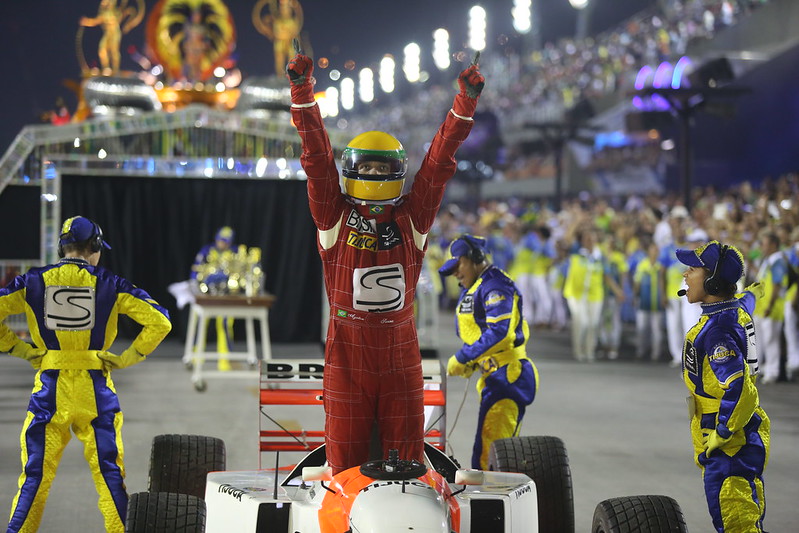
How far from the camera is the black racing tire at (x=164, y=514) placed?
171 inches

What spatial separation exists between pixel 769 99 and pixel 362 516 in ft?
63.0

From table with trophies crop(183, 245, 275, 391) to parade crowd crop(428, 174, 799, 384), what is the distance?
3.67 metres

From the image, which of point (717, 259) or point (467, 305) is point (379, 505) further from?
point (467, 305)

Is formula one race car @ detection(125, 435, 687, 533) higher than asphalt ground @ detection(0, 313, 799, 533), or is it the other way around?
formula one race car @ detection(125, 435, 687, 533)

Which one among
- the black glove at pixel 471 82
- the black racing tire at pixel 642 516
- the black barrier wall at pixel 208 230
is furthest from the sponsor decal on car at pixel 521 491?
the black barrier wall at pixel 208 230

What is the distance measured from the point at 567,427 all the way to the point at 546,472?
13.7 feet

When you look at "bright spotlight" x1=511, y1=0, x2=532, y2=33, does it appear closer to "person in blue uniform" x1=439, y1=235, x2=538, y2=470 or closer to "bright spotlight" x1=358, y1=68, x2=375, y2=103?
"person in blue uniform" x1=439, y1=235, x2=538, y2=470

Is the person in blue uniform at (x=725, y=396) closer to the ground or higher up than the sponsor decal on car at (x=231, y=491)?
higher up

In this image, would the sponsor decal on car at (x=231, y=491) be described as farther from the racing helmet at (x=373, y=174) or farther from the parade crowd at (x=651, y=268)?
the parade crowd at (x=651, y=268)

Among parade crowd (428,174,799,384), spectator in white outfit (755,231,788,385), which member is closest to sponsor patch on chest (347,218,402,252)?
parade crowd (428,174,799,384)

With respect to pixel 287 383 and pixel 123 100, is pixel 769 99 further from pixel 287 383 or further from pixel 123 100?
pixel 287 383

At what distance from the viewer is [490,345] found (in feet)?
18.7

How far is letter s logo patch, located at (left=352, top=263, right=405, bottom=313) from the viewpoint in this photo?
423cm

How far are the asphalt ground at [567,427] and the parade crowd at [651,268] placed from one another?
51 centimetres
